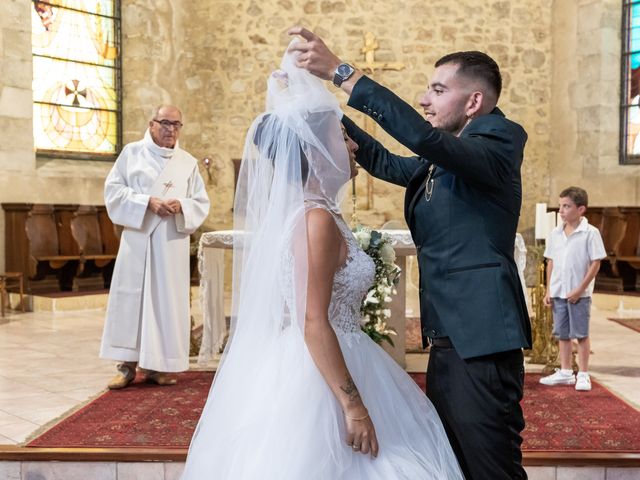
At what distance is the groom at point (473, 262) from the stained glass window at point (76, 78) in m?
8.71

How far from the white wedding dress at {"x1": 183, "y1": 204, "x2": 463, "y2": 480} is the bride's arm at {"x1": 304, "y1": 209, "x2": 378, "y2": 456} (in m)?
0.05

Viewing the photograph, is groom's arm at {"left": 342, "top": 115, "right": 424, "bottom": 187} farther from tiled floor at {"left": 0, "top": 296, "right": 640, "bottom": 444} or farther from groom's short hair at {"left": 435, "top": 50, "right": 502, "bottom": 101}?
tiled floor at {"left": 0, "top": 296, "right": 640, "bottom": 444}

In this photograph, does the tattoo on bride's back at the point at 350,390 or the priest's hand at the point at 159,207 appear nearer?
the tattoo on bride's back at the point at 350,390

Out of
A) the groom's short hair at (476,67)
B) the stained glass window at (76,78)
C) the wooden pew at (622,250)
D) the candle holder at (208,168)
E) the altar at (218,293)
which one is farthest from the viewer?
the candle holder at (208,168)

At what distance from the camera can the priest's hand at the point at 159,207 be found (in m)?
4.72

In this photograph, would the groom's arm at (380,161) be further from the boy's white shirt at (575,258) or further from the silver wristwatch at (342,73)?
the boy's white shirt at (575,258)

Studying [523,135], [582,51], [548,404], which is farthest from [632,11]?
[523,135]

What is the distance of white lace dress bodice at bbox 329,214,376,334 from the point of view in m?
2.00

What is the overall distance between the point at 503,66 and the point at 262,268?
395 inches

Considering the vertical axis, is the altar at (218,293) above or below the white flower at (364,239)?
below

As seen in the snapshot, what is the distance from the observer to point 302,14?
36.5 ft

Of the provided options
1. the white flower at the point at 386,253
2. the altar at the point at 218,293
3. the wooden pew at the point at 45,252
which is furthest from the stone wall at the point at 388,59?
the white flower at the point at 386,253

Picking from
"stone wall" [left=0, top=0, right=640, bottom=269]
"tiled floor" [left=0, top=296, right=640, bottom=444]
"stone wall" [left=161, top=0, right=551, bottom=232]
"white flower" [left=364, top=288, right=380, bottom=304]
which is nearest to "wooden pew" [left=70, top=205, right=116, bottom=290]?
"tiled floor" [left=0, top=296, right=640, bottom=444]

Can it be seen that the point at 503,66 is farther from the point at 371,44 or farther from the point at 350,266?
the point at 350,266
